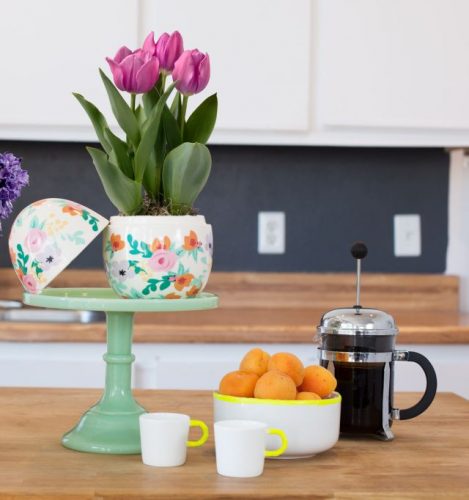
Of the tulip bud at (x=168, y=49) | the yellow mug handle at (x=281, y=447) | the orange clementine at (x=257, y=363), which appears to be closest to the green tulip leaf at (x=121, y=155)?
the tulip bud at (x=168, y=49)

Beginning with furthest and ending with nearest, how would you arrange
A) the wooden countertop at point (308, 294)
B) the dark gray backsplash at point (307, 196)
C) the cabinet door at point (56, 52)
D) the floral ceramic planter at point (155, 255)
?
the dark gray backsplash at point (307, 196)
the wooden countertop at point (308, 294)
the cabinet door at point (56, 52)
the floral ceramic planter at point (155, 255)

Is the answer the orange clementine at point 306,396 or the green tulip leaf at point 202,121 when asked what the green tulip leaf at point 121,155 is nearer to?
the green tulip leaf at point 202,121

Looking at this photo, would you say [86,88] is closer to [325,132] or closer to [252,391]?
[325,132]

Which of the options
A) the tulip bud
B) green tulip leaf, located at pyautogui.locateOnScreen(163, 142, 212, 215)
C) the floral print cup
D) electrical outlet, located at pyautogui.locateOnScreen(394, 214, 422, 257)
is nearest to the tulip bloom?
the tulip bud

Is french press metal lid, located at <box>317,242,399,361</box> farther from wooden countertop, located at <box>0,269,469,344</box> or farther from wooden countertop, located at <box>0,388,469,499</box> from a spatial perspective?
wooden countertop, located at <box>0,269,469,344</box>

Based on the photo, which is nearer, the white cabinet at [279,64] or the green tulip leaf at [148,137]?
the green tulip leaf at [148,137]

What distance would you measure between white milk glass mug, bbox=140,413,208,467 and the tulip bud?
479 millimetres

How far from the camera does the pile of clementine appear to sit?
1.26 metres

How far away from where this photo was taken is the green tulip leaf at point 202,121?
140 cm

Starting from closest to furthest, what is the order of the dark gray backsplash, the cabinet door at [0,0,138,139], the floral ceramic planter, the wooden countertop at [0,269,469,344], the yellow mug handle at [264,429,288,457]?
1. the yellow mug handle at [264,429,288,457]
2. the floral ceramic planter
3. the cabinet door at [0,0,138,139]
4. the wooden countertop at [0,269,469,344]
5. the dark gray backsplash

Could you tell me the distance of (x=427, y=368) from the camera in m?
1.42

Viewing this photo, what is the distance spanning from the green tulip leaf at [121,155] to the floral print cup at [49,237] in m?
0.09

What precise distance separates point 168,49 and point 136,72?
64 millimetres

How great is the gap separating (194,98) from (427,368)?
153cm
